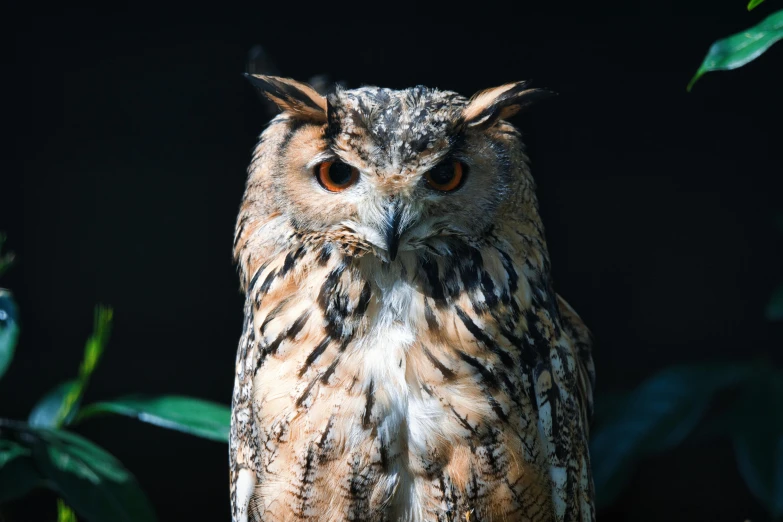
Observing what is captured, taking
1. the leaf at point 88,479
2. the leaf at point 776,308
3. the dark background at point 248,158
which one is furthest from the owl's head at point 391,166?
the dark background at point 248,158

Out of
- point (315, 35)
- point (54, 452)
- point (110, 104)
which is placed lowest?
point (54, 452)

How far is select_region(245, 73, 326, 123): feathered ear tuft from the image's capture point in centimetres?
122

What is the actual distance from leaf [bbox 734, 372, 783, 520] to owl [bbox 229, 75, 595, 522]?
0.65 metres

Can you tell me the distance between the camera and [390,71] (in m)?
2.44

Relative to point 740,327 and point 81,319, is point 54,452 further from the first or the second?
point 740,327

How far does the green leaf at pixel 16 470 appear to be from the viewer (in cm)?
138

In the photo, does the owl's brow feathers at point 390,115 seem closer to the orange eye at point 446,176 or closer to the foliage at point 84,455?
the orange eye at point 446,176

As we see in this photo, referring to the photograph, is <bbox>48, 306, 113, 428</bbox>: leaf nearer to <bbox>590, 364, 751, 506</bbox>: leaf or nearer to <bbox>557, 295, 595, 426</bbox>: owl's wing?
<bbox>557, 295, 595, 426</bbox>: owl's wing

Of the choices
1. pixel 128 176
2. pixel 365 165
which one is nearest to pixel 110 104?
pixel 128 176

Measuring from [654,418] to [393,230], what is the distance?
110 cm

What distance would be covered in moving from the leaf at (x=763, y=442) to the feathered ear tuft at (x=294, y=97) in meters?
1.21

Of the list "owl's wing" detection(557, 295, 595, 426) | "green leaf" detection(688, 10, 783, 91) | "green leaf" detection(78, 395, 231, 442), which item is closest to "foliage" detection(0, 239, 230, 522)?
"green leaf" detection(78, 395, 231, 442)

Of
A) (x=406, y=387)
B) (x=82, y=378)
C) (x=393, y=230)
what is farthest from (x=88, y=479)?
(x=393, y=230)

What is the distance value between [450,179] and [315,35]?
4.59 feet
